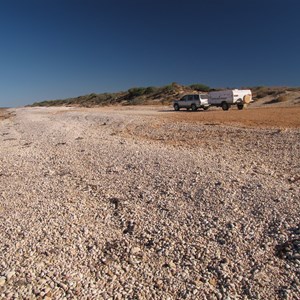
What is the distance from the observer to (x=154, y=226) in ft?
18.7

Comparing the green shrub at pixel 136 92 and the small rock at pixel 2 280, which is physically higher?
the green shrub at pixel 136 92

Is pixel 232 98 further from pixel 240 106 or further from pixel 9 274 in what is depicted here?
pixel 9 274

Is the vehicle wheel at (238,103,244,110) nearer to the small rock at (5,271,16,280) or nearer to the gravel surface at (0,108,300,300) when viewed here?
the gravel surface at (0,108,300,300)

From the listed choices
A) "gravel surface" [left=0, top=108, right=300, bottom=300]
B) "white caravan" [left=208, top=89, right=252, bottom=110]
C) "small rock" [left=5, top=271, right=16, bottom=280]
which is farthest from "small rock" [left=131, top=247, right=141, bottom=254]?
"white caravan" [left=208, top=89, right=252, bottom=110]

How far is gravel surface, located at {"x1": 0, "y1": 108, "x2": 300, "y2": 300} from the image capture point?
13.6 ft

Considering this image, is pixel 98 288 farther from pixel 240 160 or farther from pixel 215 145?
pixel 215 145

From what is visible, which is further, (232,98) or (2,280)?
(232,98)

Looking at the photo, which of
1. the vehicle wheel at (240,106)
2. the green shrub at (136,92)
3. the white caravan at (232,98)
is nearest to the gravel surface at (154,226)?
the white caravan at (232,98)

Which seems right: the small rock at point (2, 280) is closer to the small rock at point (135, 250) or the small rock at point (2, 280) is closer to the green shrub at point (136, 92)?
the small rock at point (135, 250)

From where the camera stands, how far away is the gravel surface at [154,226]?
4141 millimetres

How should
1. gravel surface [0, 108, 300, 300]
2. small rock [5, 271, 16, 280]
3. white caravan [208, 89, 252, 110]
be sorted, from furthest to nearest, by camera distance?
1. white caravan [208, 89, 252, 110]
2. small rock [5, 271, 16, 280]
3. gravel surface [0, 108, 300, 300]

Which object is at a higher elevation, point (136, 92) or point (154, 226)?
point (136, 92)

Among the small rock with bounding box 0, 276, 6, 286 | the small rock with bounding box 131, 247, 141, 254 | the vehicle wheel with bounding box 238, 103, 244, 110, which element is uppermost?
the vehicle wheel with bounding box 238, 103, 244, 110

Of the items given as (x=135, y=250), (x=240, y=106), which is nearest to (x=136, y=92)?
(x=240, y=106)
